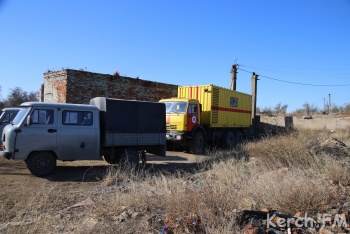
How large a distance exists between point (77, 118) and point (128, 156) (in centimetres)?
206

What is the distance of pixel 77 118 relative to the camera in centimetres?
962

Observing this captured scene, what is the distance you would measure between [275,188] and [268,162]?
4453mm

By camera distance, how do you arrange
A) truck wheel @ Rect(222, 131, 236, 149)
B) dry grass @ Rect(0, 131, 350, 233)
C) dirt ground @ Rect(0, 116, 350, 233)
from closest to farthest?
dry grass @ Rect(0, 131, 350, 233), dirt ground @ Rect(0, 116, 350, 233), truck wheel @ Rect(222, 131, 236, 149)

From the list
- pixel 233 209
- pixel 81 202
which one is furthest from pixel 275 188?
pixel 81 202

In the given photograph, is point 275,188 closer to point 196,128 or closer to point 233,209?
point 233,209

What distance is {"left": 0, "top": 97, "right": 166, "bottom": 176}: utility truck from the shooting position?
8.79 m

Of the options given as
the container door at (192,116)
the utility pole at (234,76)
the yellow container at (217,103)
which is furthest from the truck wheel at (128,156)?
the utility pole at (234,76)

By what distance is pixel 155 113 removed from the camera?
11148 mm

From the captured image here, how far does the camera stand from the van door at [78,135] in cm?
932

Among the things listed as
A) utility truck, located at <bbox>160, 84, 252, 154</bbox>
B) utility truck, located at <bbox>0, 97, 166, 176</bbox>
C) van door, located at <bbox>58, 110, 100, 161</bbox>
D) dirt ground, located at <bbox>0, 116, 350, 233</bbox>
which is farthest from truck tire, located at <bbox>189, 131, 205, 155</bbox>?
Answer: van door, located at <bbox>58, 110, 100, 161</bbox>

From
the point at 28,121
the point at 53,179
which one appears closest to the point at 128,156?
the point at 53,179

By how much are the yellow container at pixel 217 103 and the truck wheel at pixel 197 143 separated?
1190mm

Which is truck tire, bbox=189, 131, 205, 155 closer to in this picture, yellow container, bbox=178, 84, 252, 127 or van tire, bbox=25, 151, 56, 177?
yellow container, bbox=178, 84, 252, 127

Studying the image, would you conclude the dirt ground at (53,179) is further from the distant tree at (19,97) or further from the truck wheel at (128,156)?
the distant tree at (19,97)
